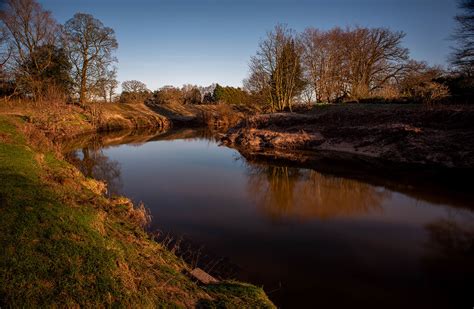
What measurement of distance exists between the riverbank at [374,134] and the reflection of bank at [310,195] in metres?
5.26

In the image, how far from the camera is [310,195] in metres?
9.46

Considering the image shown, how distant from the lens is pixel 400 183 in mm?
10883

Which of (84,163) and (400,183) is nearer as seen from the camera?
(400,183)

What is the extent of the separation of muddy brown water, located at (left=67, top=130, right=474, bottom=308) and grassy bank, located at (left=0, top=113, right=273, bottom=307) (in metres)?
1.21

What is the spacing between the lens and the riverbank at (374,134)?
45.1 ft

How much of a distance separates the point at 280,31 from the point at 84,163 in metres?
22.6

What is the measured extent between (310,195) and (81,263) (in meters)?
7.44

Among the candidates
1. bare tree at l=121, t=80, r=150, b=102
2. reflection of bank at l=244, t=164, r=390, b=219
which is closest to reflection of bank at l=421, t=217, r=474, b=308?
reflection of bank at l=244, t=164, r=390, b=219

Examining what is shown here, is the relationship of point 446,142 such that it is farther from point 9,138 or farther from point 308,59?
point 308,59

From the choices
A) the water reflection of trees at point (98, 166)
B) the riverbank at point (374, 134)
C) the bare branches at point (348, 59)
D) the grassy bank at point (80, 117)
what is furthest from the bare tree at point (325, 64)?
the water reflection of trees at point (98, 166)

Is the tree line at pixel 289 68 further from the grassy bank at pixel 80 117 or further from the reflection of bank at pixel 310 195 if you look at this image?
the reflection of bank at pixel 310 195

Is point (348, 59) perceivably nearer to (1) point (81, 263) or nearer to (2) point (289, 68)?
(2) point (289, 68)

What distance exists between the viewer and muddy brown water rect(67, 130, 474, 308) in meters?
4.53

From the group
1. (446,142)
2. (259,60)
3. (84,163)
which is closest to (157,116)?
(259,60)
